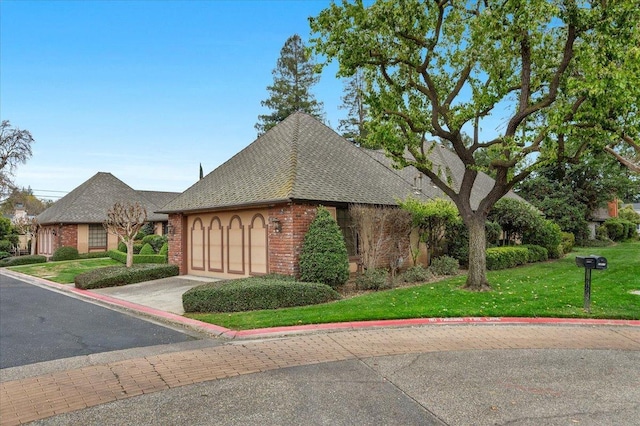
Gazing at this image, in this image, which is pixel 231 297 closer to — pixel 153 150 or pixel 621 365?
pixel 621 365

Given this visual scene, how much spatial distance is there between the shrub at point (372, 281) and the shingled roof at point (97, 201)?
20030mm

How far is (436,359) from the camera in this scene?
6277mm

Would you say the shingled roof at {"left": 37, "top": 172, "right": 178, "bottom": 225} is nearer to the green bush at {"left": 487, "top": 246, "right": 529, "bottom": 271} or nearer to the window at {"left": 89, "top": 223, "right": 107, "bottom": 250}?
the window at {"left": 89, "top": 223, "right": 107, "bottom": 250}

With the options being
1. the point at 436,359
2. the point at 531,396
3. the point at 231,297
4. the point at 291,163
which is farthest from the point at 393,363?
the point at 291,163

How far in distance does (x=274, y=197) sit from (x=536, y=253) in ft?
48.1

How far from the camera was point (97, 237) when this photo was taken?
31625 millimetres

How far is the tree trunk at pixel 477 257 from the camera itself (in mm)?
12078

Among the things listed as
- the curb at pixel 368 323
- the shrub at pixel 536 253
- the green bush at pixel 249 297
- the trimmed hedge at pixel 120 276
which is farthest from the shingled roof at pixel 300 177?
the shrub at pixel 536 253

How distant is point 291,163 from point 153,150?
1930cm

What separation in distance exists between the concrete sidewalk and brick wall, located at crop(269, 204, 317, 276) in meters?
5.08

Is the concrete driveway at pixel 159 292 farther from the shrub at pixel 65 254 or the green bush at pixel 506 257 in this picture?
the shrub at pixel 65 254

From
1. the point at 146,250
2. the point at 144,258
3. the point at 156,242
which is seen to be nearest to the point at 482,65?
the point at 144,258

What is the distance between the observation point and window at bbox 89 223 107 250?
103 ft

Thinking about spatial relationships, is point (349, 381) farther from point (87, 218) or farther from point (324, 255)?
point (87, 218)
